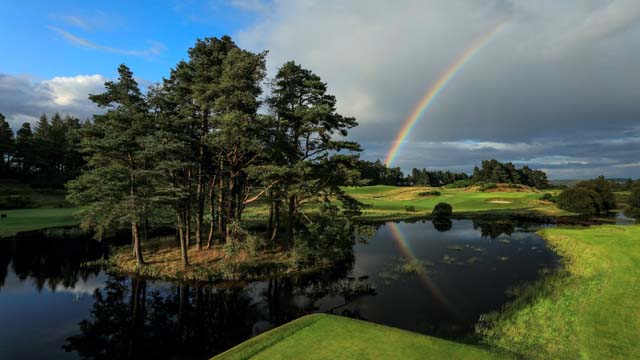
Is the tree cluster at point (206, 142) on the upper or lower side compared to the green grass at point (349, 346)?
upper

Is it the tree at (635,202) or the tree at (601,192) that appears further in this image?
the tree at (601,192)

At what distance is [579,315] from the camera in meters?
15.3

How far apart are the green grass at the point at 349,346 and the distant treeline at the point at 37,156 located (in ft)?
294

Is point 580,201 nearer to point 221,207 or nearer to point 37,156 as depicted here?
point 221,207

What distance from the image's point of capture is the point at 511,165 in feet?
577

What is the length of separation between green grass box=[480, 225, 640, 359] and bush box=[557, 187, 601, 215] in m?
51.0

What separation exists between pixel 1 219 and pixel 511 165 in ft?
633

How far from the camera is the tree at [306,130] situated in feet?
89.8

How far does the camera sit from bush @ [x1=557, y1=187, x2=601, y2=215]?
227ft

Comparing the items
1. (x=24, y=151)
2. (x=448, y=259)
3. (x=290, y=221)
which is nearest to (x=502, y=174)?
(x=448, y=259)

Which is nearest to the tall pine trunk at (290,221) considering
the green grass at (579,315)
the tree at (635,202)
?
the green grass at (579,315)

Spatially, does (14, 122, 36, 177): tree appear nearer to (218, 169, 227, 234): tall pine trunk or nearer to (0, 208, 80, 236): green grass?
(0, 208, 80, 236): green grass

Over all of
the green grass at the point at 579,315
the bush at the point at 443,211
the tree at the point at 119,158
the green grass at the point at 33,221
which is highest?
the tree at the point at 119,158

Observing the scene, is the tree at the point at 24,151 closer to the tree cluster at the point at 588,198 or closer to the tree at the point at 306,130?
the tree at the point at 306,130
